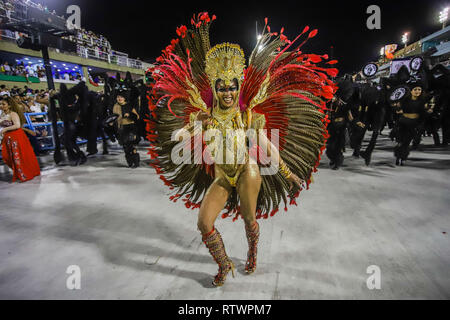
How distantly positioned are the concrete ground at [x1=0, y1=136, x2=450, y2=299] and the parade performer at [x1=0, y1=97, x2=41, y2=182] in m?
0.49

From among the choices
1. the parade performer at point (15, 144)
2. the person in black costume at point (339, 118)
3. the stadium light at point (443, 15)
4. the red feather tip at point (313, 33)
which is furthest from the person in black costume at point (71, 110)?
the stadium light at point (443, 15)

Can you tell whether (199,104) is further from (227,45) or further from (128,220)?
(128,220)

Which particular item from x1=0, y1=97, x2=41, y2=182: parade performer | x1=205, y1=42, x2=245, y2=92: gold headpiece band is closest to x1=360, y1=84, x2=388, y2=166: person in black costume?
x1=205, y1=42, x2=245, y2=92: gold headpiece band

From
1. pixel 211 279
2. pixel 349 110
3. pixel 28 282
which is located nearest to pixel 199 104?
pixel 211 279

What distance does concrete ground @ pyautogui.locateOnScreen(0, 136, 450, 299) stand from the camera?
182 cm

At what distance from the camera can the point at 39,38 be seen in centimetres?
562

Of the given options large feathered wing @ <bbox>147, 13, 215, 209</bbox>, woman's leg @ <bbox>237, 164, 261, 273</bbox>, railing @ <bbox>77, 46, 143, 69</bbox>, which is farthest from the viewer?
railing @ <bbox>77, 46, 143, 69</bbox>

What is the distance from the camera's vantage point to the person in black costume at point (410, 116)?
5.06 meters

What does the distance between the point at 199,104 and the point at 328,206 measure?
99.5 inches

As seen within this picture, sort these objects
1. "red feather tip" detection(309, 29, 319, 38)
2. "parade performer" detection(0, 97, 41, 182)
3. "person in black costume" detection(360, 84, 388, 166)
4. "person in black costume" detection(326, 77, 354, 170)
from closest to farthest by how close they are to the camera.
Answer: "red feather tip" detection(309, 29, 319, 38)
"parade performer" detection(0, 97, 41, 182)
"person in black costume" detection(326, 77, 354, 170)
"person in black costume" detection(360, 84, 388, 166)

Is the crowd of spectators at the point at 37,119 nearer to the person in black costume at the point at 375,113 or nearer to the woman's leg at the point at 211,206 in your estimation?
the woman's leg at the point at 211,206

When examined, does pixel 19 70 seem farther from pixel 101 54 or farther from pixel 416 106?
pixel 416 106

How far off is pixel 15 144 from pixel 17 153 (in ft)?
0.62

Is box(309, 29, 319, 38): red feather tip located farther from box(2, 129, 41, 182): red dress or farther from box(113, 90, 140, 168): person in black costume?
box(2, 129, 41, 182): red dress
